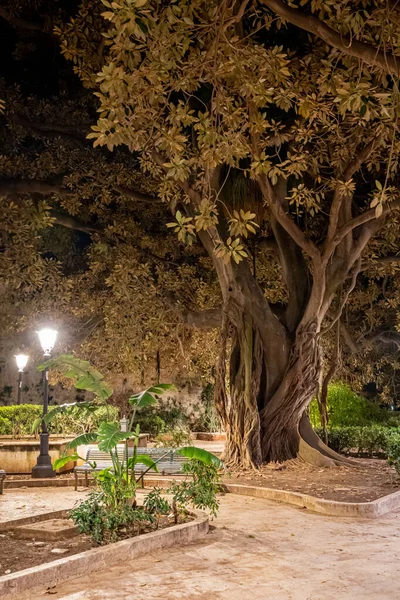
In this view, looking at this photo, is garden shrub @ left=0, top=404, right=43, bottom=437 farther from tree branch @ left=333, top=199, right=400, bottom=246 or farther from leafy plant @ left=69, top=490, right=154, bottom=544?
leafy plant @ left=69, top=490, right=154, bottom=544

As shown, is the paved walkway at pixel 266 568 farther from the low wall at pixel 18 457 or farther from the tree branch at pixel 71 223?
the tree branch at pixel 71 223

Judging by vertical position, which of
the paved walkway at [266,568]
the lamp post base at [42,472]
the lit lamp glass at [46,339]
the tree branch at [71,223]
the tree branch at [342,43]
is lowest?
the paved walkway at [266,568]

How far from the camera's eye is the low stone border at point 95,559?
5.62 meters

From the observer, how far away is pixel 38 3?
14625 mm

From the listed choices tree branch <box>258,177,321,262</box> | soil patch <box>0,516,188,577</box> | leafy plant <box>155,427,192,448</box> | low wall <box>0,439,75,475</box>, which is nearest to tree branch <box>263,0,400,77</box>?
tree branch <box>258,177,321,262</box>

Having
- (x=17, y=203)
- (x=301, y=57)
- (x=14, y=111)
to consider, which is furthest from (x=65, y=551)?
(x=14, y=111)

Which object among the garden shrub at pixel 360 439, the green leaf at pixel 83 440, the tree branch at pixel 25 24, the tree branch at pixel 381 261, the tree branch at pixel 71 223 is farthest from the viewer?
the garden shrub at pixel 360 439

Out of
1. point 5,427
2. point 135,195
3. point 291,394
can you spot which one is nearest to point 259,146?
point 291,394

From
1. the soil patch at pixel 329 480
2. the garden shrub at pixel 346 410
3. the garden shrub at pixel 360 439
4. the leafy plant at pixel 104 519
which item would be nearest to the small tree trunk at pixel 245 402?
the soil patch at pixel 329 480

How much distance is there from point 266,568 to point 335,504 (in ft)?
11.6

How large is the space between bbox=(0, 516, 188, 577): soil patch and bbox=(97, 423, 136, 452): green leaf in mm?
932

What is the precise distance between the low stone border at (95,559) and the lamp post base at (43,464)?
21.0 feet

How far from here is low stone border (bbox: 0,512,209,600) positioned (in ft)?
18.4

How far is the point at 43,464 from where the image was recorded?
1392 centimetres
